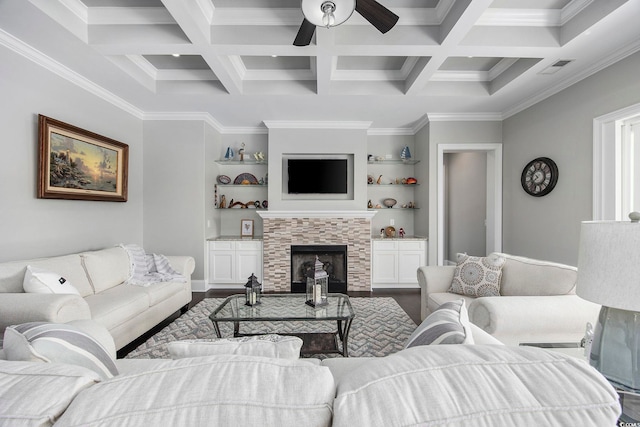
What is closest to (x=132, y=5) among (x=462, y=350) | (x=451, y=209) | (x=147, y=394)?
(x=147, y=394)

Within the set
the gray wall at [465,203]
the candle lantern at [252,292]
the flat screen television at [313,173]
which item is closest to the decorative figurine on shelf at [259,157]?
the flat screen television at [313,173]

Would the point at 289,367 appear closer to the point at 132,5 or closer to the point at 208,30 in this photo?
the point at 208,30

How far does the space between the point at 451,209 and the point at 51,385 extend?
6.78m

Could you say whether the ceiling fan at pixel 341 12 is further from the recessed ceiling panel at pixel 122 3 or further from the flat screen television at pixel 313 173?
the flat screen television at pixel 313 173

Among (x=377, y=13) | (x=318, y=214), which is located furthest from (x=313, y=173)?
(x=377, y=13)

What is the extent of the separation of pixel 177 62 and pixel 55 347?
11.5ft

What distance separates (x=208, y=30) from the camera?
2.64m

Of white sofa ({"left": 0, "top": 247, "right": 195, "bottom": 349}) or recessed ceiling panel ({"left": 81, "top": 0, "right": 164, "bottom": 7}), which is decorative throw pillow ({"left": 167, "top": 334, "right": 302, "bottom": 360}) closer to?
white sofa ({"left": 0, "top": 247, "right": 195, "bottom": 349})

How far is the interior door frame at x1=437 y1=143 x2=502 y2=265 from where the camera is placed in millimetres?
4605

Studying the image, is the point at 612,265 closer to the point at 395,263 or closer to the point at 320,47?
the point at 320,47

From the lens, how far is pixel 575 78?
328 centimetres

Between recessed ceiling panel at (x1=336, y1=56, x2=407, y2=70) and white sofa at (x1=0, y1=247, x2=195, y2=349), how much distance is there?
300 cm

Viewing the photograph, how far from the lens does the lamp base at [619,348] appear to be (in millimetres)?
972

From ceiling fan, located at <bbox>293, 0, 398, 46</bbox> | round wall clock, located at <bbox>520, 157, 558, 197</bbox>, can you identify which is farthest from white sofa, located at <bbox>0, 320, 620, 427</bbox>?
round wall clock, located at <bbox>520, 157, 558, 197</bbox>
